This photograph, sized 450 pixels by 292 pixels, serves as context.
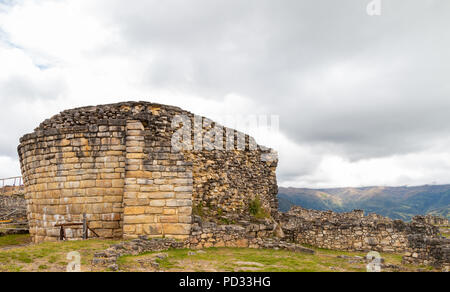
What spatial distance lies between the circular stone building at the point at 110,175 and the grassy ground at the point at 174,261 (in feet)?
4.62

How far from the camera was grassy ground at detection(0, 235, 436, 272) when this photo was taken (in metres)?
8.08

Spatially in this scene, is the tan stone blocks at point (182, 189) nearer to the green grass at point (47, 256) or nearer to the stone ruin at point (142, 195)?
the stone ruin at point (142, 195)

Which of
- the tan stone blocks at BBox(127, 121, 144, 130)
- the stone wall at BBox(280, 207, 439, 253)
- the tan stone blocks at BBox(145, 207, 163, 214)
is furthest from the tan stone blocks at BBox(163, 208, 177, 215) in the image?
the stone wall at BBox(280, 207, 439, 253)

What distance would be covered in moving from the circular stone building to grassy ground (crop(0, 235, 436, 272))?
141 centimetres

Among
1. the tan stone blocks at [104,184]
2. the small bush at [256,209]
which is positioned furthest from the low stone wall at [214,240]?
the small bush at [256,209]

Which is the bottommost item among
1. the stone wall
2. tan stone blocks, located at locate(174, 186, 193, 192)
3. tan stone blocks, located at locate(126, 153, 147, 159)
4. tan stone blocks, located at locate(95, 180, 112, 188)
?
the stone wall

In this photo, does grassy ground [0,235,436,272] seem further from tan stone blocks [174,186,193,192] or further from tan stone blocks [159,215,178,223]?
tan stone blocks [174,186,193,192]

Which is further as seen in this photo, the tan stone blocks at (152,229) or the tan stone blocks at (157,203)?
the tan stone blocks at (157,203)

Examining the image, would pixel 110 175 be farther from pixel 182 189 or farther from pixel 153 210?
pixel 182 189

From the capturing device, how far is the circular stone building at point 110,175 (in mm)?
11828

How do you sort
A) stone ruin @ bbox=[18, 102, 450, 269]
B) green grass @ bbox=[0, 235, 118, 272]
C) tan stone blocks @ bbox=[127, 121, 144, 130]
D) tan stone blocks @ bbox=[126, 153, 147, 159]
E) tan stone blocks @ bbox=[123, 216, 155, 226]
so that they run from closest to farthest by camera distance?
green grass @ bbox=[0, 235, 118, 272]
tan stone blocks @ bbox=[123, 216, 155, 226]
stone ruin @ bbox=[18, 102, 450, 269]
tan stone blocks @ bbox=[126, 153, 147, 159]
tan stone blocks @ bbox=[127, 121, 144, 130]

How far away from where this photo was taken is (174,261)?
9.44 metres

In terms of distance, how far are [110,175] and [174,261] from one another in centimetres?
489
